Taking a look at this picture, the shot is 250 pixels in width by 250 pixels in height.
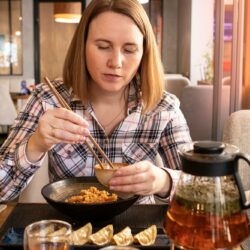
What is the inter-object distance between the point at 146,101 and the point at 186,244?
0.91 meters

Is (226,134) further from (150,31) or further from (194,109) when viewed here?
(194,109)

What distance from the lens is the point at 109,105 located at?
5.18 ft

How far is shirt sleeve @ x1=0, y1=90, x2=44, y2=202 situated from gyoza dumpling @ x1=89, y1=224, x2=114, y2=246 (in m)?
0.43

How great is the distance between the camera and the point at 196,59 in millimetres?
7535

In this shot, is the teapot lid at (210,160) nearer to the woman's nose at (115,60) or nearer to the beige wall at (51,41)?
the woman's nose at (115,60)

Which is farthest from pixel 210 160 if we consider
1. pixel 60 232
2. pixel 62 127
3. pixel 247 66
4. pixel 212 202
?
pixel 247 66

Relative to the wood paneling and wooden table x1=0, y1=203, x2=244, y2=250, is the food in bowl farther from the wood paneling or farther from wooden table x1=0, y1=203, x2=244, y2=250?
the wood paneling

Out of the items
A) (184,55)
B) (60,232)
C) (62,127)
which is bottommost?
(60,232)

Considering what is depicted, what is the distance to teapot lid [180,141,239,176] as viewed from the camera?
2.18 feet

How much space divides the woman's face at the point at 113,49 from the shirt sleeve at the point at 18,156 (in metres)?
0.27

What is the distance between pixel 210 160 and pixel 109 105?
0.94 meters

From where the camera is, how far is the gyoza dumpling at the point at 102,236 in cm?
90

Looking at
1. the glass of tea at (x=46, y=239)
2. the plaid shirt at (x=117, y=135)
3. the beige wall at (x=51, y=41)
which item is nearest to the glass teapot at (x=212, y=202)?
the glass of tea at (x=46, y=239)

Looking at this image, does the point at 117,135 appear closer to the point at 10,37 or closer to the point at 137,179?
the point at 137,179
